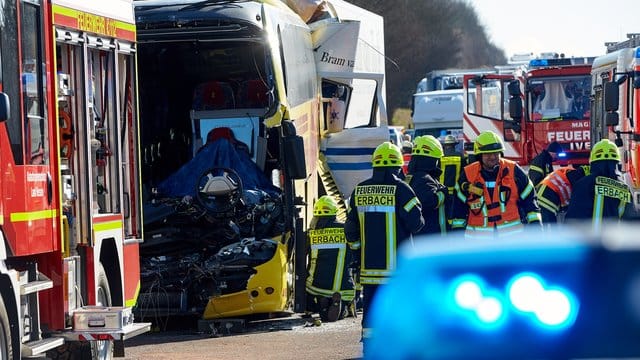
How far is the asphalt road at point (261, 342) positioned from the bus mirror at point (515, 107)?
9491 mm

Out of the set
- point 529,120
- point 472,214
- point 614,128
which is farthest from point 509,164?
point 529,120

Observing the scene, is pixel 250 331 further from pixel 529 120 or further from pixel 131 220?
pixel 529 120

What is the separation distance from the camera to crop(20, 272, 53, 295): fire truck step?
8.41 m

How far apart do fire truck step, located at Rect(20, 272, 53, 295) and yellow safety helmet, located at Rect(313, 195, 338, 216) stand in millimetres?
5377

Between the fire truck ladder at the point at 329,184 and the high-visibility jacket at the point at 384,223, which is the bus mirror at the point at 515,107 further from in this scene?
the high-visibility jacket at the point at 384,223

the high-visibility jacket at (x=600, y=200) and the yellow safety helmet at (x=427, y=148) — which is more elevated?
the yellow safety helmet at (x=427, y=148)

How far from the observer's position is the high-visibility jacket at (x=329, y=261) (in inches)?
552

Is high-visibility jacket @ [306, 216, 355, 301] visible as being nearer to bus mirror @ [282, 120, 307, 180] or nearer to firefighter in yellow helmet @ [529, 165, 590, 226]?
bus mirror @ [282, 120, 307, 180]

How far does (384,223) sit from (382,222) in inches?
0.7

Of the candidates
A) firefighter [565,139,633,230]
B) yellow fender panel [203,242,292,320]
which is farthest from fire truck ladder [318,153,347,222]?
firefighter [565,139,633,230]

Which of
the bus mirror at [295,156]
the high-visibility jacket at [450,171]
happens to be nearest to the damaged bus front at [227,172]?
the bus mirror at [295,156]

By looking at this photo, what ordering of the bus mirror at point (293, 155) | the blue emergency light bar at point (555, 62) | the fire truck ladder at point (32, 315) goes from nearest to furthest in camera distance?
the fire truck ladder at point (32, 315) → the bus mirror at point (293, 155) → the blue emergency light bar at point (555, 62)

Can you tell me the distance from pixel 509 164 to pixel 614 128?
672 centimetres

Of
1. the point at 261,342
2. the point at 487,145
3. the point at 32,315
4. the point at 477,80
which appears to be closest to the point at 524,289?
the point at 32,315
